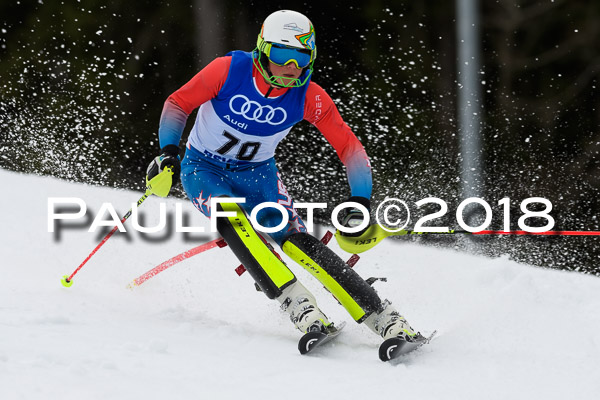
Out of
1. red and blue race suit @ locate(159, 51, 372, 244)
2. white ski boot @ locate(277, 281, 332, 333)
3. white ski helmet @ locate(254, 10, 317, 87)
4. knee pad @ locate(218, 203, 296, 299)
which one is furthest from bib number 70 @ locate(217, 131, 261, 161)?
white ski boot @ locate(277, 281, 332, 333)

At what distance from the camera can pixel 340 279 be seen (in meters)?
3.04

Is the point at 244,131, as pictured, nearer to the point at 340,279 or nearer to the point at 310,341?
the point at 340,279

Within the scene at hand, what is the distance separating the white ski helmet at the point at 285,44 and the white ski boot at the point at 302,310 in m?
0.95

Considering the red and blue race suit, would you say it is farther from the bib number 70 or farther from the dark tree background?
the dark tree background

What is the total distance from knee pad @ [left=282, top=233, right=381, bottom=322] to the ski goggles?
0.82 m

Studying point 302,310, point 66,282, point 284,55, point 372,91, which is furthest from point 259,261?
point 372,91

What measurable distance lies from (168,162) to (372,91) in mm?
8479

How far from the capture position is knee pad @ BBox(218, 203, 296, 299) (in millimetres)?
2961

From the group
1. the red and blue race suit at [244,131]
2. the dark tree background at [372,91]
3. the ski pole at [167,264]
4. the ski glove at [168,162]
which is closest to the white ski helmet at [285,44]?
the red and blue race suit at [244,131]

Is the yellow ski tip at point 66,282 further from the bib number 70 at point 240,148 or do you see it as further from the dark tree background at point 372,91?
the dark tree background at point 372,91

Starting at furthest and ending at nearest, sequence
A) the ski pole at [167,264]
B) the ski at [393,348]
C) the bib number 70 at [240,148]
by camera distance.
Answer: the ski pole at [167,264] < the bib number 70 at [240,148] < the ski at [393,348]

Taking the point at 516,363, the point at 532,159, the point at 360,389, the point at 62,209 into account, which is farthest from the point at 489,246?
the point at 360,389

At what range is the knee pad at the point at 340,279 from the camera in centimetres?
302

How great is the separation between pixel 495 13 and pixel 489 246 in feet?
17.8
